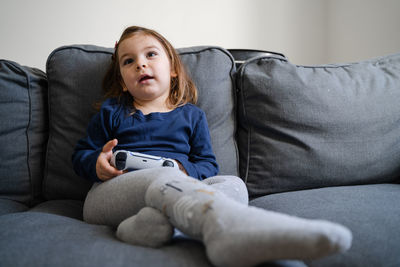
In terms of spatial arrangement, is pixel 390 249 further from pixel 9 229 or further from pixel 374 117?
pixel 9 229

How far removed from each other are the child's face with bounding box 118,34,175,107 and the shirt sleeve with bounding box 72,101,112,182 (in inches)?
5.1

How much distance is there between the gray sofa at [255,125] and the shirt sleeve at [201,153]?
0.07 m

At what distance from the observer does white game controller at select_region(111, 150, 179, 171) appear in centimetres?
81

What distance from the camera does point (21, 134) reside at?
1030mm

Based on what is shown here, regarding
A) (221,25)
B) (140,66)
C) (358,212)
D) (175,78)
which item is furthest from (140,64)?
(221,25)

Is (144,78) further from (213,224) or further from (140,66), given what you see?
(213,224)

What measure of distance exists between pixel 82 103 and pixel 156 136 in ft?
1.05

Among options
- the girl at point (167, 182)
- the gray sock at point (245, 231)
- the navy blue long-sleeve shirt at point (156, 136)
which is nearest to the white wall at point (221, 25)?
the girl at point (167, 182)

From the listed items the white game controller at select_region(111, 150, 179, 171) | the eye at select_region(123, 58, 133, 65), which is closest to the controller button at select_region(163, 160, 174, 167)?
the white game controller at select_region(111, 150, 179, 171)

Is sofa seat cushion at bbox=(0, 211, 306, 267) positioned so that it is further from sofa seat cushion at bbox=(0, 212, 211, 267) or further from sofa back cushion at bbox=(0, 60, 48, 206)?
sofa back cushion at bbox=(0, 60, 48, 206)

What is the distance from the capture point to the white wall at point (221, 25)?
1.53 metres

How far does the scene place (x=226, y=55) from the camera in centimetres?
115

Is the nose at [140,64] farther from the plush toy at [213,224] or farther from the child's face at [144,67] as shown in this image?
the plush toy at [213,224]

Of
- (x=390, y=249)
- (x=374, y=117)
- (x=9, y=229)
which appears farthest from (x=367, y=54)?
(x=9, y=229)
